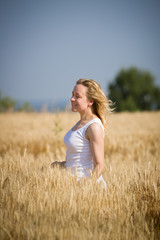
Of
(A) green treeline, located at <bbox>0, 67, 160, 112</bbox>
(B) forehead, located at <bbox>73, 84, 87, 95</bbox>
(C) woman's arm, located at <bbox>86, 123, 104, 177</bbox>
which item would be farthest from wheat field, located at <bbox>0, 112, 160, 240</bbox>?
(A) green treeline, located at <bbox>0, 67, 160, 112</bbox>

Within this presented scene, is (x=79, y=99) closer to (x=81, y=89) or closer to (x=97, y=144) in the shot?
(x=81, y=89)

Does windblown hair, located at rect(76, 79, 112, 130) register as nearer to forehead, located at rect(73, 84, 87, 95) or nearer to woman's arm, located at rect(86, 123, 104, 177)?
forehead, located at rect(73, 84, 87, 95)

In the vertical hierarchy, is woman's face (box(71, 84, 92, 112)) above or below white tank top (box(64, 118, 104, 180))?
above

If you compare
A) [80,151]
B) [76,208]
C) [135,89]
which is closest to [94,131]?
[80,151]

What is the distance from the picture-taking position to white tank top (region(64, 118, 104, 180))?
2.10m

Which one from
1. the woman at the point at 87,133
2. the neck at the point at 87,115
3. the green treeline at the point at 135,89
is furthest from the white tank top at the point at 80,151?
the green treeline at the point at 135,89

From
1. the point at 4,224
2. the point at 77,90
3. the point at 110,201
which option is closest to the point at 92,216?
the point at 110,201

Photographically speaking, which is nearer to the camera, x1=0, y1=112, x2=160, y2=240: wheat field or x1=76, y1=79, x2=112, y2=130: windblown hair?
x1=0, y1=112, x2=160, y2=240: wheat field

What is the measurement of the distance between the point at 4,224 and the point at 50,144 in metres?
3.65

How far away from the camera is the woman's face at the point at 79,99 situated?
2.19 m

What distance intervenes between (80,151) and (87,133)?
198 millimetres

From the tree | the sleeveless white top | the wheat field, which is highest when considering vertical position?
the tree

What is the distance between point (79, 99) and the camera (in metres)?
2.18

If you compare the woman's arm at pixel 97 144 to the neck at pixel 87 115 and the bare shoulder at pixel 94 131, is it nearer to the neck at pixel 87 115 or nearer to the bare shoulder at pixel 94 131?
the bare shoulder at pixel 94 131
